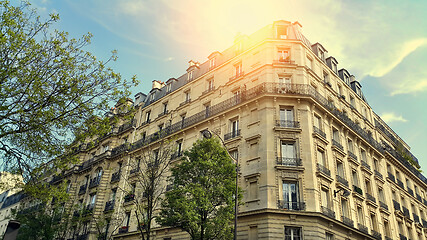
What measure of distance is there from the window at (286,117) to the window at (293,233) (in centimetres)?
742

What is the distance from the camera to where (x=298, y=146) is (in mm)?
22531

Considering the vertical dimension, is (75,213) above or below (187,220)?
above

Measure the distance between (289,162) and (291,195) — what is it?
7.46ft

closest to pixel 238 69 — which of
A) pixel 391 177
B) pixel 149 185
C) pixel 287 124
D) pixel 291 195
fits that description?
pixel 287 124

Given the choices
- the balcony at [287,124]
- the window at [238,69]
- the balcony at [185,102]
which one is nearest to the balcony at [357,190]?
the balcony at [287,124]

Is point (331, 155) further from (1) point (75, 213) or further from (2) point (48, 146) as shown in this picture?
(1) point (75, 213)

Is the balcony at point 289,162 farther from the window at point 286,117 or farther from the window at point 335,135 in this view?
the window at point 335,135

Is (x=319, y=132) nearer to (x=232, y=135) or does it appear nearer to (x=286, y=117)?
(x=286, y=117)

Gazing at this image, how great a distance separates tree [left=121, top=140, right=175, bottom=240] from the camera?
20.0m

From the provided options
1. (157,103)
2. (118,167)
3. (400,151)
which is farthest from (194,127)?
(400,151)

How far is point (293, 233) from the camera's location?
19516 millimetres

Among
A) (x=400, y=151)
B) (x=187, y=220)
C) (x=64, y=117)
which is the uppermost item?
(x=400, y=151)

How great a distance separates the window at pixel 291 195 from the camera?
67.1 feet

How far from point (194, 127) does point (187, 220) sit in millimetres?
12734
